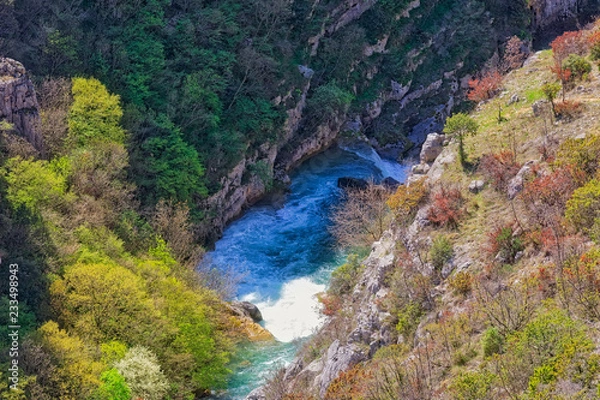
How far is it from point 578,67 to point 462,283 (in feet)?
55.2

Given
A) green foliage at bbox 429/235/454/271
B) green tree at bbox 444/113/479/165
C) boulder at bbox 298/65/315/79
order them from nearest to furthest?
green foliage at bbox 429/235/454/271 < green tree at bbox 444/113/479/165 < boulder at bbox 298/65/315/79

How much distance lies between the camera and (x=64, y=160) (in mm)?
41875

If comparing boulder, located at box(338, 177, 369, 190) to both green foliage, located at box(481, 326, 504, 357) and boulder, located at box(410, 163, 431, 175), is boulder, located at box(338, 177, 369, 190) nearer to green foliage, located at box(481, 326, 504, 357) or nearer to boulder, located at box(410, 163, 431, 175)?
boulder, located at box(410, 163, 431, 175)

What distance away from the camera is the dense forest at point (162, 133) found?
33.2 m

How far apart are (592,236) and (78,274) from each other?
1026 inches

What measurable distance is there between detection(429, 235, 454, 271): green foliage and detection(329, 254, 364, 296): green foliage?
956 centimetres

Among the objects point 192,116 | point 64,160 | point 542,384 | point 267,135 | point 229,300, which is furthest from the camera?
point 267,135

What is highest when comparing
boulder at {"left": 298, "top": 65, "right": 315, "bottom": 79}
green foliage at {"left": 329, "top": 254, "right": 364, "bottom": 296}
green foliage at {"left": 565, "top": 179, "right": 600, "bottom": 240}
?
boulder at {"left": 298, "top": 65, "right": 315, "bottom": 79}

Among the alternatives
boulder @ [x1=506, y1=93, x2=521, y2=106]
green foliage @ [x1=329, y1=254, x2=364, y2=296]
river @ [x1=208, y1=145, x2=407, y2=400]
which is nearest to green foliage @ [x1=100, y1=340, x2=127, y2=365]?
river @ [x1=208, y1=145, x2=407, y2=400]

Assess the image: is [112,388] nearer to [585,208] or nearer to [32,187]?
[32,187]

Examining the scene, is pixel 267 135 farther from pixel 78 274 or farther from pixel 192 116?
pixel 78 274

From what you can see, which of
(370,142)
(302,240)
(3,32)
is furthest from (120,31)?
(370,142)

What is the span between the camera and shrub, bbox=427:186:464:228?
100ft

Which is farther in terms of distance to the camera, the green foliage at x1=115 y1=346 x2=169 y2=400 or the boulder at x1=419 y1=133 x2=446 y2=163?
the boulder at x1=419 y1=133 x2=446 y2=163
